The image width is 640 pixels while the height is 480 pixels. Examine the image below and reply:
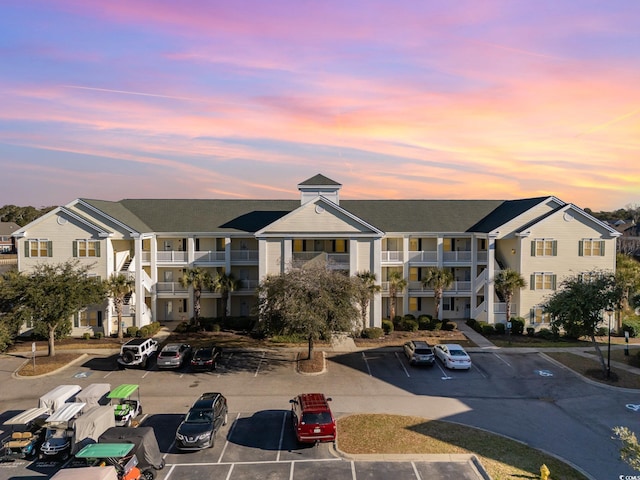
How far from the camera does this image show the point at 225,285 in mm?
39719

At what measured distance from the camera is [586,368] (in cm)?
2969

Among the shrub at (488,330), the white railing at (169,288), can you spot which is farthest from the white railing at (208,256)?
the shrub at (488,330)

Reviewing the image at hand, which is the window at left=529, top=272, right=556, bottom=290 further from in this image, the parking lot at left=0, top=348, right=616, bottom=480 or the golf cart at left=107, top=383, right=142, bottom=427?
the golf cart at left=107, top=383, right=142, bottom=427

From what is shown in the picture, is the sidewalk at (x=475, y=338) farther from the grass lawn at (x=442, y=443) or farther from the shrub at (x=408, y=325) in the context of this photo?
the grass lawn at (x=442, y=443)

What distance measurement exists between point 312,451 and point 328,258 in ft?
72.6

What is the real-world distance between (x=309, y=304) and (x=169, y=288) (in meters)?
17.6

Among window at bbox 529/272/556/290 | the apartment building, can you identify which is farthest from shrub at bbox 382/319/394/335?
window at bbox 529/272/556/290

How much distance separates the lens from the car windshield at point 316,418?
18828mm

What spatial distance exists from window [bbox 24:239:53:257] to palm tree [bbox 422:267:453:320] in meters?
31.1

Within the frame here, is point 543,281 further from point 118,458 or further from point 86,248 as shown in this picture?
point 86,248

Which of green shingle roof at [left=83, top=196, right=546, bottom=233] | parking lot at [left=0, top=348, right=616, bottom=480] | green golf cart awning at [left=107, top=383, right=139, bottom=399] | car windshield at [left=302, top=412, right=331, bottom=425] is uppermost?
green shingle roof at [left=83, top=196, right=546, bottom=233]

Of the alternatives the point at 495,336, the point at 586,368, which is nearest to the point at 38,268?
the point at 495,336

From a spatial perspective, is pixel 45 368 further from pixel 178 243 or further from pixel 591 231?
pixel 591 231

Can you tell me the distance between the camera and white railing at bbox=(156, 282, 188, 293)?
135 feet
